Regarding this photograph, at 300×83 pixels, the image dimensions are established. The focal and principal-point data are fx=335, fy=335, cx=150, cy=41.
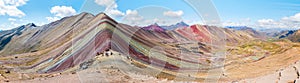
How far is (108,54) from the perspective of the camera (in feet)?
204

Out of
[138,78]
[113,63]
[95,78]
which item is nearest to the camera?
[95,78]

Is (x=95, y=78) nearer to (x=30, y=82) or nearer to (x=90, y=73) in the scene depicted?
(x=90, y=73)

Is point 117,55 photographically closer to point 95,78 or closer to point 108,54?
point 108,54

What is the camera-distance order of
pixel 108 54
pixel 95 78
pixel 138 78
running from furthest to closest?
pixel 108 54
pixel 138 78
pixel 95 78

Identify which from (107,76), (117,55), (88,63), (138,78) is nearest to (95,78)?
(107,76)

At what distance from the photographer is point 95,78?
1799 inches

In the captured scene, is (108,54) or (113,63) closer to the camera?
(113,63)

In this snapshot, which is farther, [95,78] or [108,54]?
→ [108,54]

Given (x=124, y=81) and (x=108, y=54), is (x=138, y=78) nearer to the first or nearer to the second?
(x=124, y=81)

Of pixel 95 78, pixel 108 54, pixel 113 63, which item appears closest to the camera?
pixel 95 78

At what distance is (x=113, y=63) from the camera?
57625 millimetres

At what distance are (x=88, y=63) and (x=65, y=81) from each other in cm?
1303

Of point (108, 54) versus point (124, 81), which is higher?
point (108, 54)

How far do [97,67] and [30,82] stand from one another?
36.6 ft
